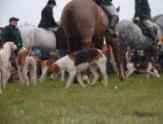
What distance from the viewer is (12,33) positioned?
1703 cm

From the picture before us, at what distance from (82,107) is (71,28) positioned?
20.2 feet

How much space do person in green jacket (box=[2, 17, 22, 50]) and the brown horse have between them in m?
1.95

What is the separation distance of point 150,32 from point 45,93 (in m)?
8.93

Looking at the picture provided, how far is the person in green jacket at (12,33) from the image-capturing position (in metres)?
17.0

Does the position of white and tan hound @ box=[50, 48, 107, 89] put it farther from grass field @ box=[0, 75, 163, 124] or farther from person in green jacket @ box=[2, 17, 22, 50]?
person in green jacket @ box=[2, 17, 22, 50]

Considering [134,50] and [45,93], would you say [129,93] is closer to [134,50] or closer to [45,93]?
[45,93]

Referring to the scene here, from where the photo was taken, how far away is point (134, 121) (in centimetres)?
770

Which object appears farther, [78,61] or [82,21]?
[82,21]

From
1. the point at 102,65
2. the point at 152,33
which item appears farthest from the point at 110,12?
the point at 152,33

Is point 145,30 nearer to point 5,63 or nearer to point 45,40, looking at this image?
point 45,40

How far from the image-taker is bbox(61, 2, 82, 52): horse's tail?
597 inches

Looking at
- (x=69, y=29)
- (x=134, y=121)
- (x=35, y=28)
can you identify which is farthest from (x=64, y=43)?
(x=134, y=121)

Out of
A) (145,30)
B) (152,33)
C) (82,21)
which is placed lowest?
(152,33)

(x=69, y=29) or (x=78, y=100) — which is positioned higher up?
(x=69, y=29)
